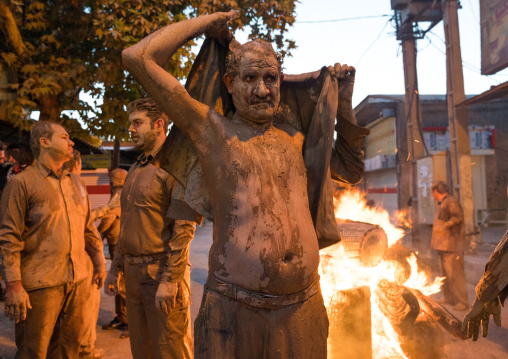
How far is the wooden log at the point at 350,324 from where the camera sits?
396cm

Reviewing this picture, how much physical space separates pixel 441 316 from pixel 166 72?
13.3ft

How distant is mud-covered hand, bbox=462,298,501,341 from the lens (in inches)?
110

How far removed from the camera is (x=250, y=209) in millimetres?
1902

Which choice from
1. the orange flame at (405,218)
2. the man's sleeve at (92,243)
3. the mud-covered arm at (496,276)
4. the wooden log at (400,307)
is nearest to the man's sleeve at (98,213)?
the man's sleeve at (92,243)

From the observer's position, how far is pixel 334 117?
2.08 meters

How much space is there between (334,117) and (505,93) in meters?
8.06

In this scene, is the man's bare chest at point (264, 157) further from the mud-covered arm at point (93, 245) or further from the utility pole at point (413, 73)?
the utility pole at point (413, 73)

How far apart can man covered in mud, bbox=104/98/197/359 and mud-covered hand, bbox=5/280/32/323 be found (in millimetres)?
722

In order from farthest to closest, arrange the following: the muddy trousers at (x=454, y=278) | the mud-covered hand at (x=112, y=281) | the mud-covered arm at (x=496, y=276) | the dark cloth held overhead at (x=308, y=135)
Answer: the muddy trousers at (x=454, y=278), the mud-covered hand at (x=112, y=281), the mud-covered arm at (x=496, y=276), the dark cloth held overhead at (x=308, y=135)

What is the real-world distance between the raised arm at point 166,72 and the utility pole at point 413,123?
11762 mm

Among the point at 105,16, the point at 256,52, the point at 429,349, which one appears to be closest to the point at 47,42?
the point at 105,16

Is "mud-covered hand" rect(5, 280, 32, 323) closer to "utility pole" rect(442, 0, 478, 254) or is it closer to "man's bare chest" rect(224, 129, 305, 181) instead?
"man's bare chest" rect(224, 129, 305, 181)

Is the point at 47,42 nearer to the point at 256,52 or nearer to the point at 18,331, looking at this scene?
the point at 18,331

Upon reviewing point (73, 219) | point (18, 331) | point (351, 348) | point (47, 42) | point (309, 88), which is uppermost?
point (47, 42)
